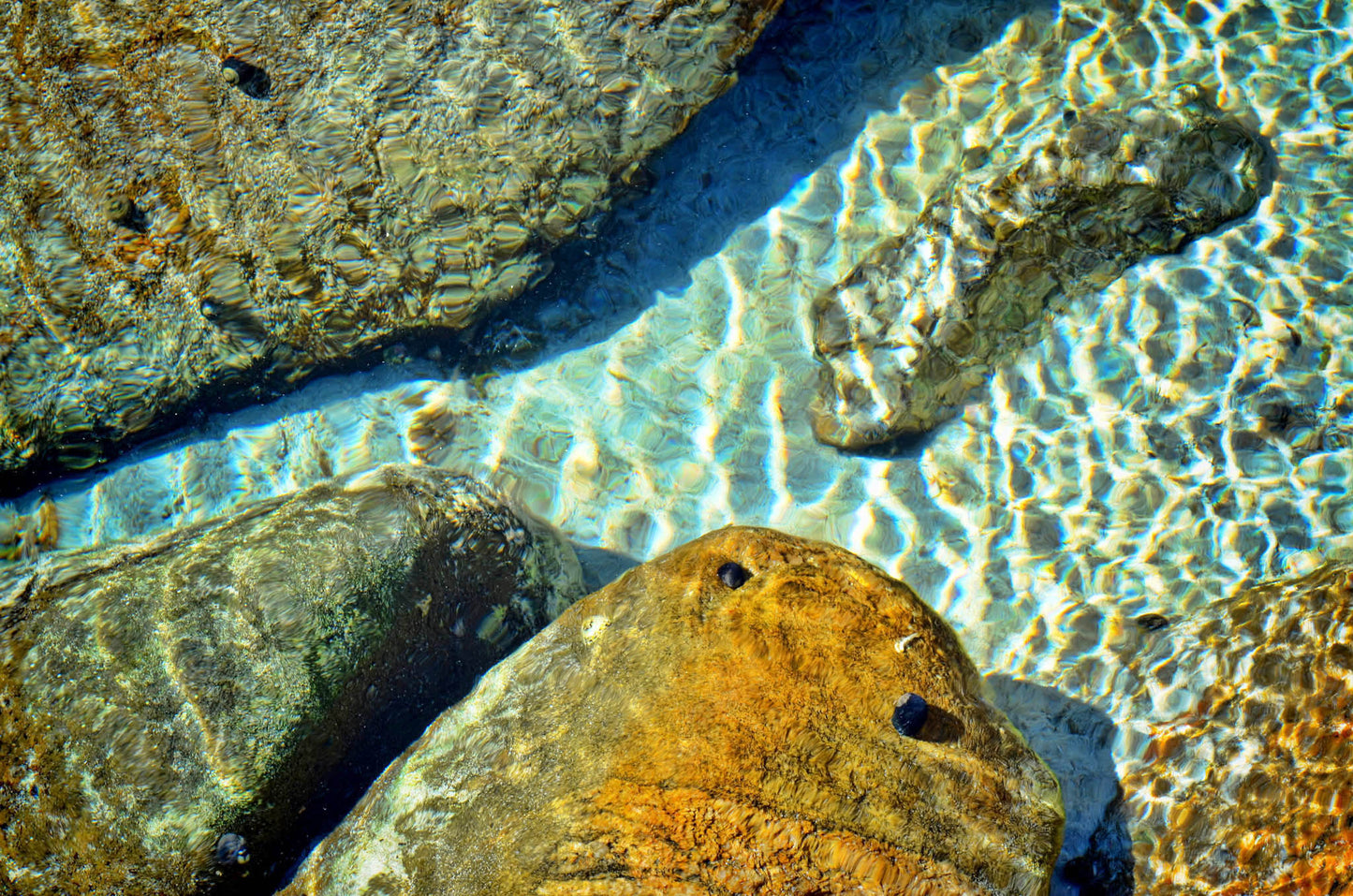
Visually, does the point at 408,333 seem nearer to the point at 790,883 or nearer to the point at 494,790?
the point at 494,790

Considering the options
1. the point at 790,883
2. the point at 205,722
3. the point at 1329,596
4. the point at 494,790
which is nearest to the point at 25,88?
the point at 205,722

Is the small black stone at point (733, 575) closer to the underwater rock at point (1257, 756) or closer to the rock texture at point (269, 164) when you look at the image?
the underwater rock at point (1257, 756)

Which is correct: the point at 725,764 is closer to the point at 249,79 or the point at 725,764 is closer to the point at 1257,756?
the point at 1257,756

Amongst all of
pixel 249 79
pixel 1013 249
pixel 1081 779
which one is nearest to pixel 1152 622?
pixel 1081 779

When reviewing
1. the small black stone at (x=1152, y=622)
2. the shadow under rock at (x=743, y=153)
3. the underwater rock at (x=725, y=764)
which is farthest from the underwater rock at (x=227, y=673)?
the small black stone at (x=1152, y=622)

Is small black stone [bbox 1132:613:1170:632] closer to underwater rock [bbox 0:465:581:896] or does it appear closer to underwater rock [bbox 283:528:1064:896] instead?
underwater rock [bbox 283:528:1064:896]

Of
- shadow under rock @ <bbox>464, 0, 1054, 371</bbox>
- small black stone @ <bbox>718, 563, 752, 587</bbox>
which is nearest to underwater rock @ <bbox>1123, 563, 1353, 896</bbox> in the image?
small black stone @ <bbox>718, 563, 752, 587</bbox>
